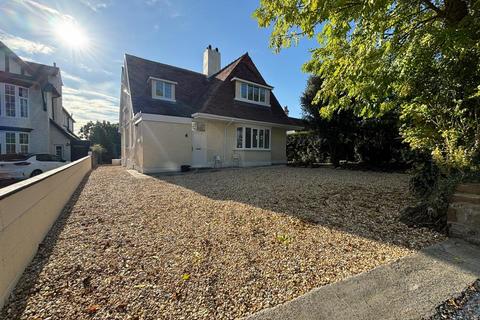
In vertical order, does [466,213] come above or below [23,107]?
below

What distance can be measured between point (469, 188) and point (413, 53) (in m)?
2.55

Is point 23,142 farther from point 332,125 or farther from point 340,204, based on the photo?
point 340,204

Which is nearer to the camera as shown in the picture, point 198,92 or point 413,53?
point 413,53

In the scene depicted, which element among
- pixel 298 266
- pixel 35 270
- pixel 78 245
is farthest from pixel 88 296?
pixel 298 266

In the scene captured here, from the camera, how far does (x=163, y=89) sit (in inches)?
522

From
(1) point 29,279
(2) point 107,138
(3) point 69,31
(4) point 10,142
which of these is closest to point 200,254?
(1) point 29,279

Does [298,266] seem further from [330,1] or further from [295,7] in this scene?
[295,7]

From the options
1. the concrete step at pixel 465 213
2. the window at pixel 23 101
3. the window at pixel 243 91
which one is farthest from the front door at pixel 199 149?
the window at pixel 23 101

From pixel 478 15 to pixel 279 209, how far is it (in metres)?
4.52

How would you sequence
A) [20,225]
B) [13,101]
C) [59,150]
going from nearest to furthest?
[20,225] < [13,101] < [59,150]

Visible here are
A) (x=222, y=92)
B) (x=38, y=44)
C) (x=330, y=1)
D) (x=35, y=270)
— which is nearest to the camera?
(x=35, y=270)

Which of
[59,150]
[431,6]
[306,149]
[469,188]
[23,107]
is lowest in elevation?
[469,188]

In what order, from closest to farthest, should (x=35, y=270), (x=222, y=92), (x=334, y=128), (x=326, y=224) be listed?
1. (x=35, y=270)
2. (x=326, y=224)
3. (x=334, y=128)
4. (x=222, y=92)

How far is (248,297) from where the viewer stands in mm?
2033
